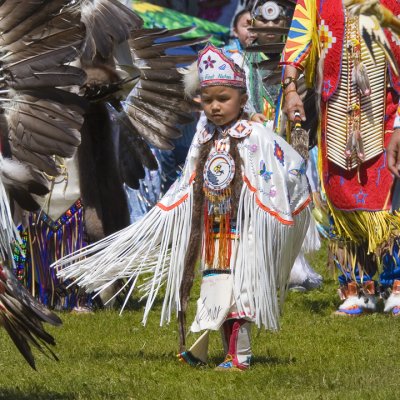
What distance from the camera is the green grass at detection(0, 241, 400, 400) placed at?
423cm

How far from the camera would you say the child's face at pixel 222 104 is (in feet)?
15.2

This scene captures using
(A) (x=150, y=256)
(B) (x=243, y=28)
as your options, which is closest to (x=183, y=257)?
(A) (x=150, y=256)

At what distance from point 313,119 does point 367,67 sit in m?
0.74

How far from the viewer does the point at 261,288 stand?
180 inches

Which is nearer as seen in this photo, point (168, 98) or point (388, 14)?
point (388, 14)

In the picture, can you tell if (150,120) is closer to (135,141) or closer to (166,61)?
(135,141)

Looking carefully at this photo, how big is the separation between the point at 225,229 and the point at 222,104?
1.59 feet

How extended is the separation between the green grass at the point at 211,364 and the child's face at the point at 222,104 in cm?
98

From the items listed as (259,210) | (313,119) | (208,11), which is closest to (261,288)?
(259,210)

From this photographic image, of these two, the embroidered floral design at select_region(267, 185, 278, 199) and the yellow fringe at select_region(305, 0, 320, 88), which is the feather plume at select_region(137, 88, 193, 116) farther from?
the embroidered floral design at select_region(267, 185, 278, 199)

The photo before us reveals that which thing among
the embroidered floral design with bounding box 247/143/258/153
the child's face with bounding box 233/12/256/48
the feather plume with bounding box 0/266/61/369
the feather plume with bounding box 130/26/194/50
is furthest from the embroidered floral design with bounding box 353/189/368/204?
the child's face with bounding box 233/12/256/48

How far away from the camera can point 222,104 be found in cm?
464

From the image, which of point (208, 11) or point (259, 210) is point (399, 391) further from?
point (208, 11)

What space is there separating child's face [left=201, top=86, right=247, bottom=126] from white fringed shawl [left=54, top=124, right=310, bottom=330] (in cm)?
10
